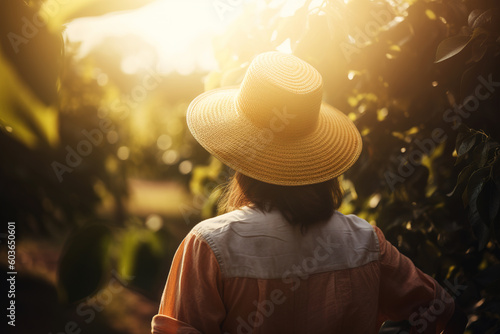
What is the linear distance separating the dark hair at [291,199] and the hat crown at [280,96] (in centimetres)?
15

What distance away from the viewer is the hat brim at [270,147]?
1105 millimetres

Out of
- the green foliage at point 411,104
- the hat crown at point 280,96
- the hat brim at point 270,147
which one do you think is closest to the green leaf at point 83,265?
the hat brim at point 270,147

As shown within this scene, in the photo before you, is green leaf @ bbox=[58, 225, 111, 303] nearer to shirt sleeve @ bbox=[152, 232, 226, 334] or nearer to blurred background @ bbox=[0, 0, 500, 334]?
blurred background @ bbox=[0, 0, 500, 334]

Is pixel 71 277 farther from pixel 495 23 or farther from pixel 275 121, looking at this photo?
pixel 495 23

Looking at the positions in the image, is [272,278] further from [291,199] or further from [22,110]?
[22,110]

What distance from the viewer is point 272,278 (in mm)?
Answer: 1052

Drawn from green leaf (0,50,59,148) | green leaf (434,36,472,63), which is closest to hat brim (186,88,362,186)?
green leaf (434,36,472,63)

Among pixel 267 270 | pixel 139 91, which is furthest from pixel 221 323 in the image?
pixel 139 91

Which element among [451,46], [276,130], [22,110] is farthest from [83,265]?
[451,46]

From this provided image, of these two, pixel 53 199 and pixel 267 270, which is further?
pixel 267 270

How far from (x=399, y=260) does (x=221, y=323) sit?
0.56 meters

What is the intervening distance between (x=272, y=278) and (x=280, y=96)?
1.53ft

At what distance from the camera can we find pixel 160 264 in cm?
84

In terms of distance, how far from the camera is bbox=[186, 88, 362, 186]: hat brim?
1.11m
